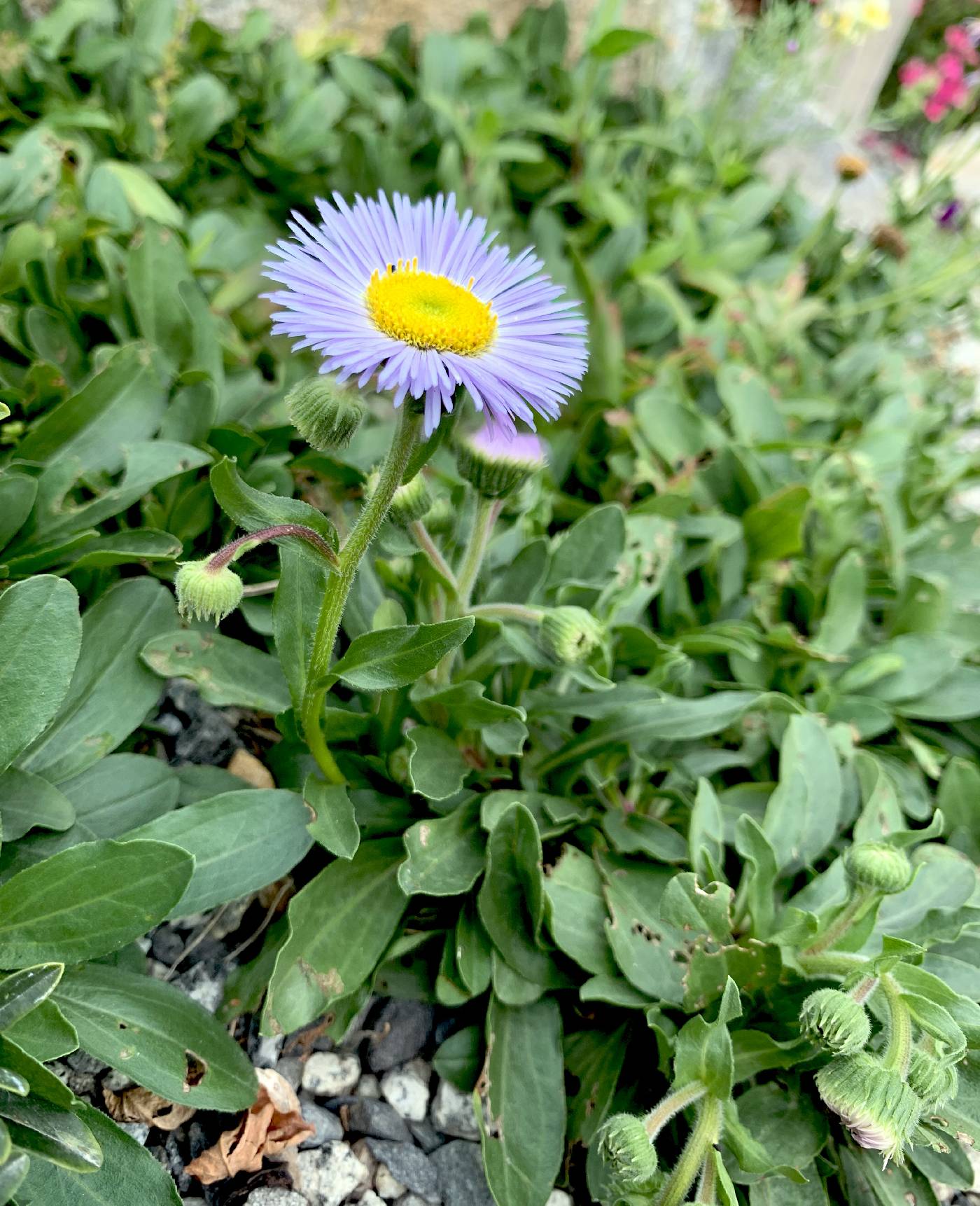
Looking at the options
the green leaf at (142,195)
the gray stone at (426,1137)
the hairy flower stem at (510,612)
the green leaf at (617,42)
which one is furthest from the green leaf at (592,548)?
the green leaf at (617,42)

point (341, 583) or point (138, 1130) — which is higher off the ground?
point (341, 583)

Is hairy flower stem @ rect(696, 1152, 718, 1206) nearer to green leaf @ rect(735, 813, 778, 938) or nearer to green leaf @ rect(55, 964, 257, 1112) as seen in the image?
green leaf @ rect(735, 813, 778, 938)

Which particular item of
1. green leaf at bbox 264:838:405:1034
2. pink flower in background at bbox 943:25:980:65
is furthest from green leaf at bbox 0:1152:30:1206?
pink flower in background at bbox 943:25:980:65

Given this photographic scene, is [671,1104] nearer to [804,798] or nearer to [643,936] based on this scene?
[643,936]

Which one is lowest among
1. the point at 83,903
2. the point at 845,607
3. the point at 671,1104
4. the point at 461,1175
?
the point at 461,1175

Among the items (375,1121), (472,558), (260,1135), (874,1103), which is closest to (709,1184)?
(874,1103)

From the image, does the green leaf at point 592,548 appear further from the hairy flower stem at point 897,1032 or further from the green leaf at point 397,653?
the hairy flower stem at point 897,1032
